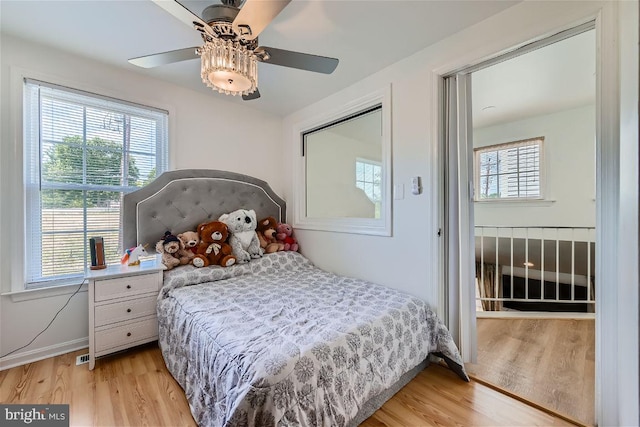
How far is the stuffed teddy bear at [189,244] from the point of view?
2324 mm

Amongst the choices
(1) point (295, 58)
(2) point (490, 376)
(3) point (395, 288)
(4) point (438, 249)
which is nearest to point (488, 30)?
(1) point (295, 58)

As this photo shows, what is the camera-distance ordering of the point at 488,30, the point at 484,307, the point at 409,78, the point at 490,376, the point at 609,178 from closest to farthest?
the point at 609,178, the point at 488,30, the point at 490,376, the point at 409,78, the point at 484,307

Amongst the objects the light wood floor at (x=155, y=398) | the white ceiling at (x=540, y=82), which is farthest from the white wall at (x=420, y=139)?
the white ceiling at (x=540, y=82)

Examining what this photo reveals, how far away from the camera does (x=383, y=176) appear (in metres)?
2.28

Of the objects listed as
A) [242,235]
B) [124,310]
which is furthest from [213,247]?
[124,310]

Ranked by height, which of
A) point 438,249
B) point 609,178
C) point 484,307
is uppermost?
point 609,178

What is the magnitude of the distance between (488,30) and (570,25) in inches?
16.2

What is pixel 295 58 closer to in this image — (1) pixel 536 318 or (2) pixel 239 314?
(2) pixel 239 314

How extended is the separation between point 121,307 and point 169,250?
52 cm

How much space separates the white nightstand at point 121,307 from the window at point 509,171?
4.79m

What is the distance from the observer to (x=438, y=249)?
1.90 metres

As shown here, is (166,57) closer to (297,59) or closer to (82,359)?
(297,59)

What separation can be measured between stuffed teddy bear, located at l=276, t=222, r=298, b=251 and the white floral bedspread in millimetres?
805

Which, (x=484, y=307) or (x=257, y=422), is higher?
(x=257, y=422)
